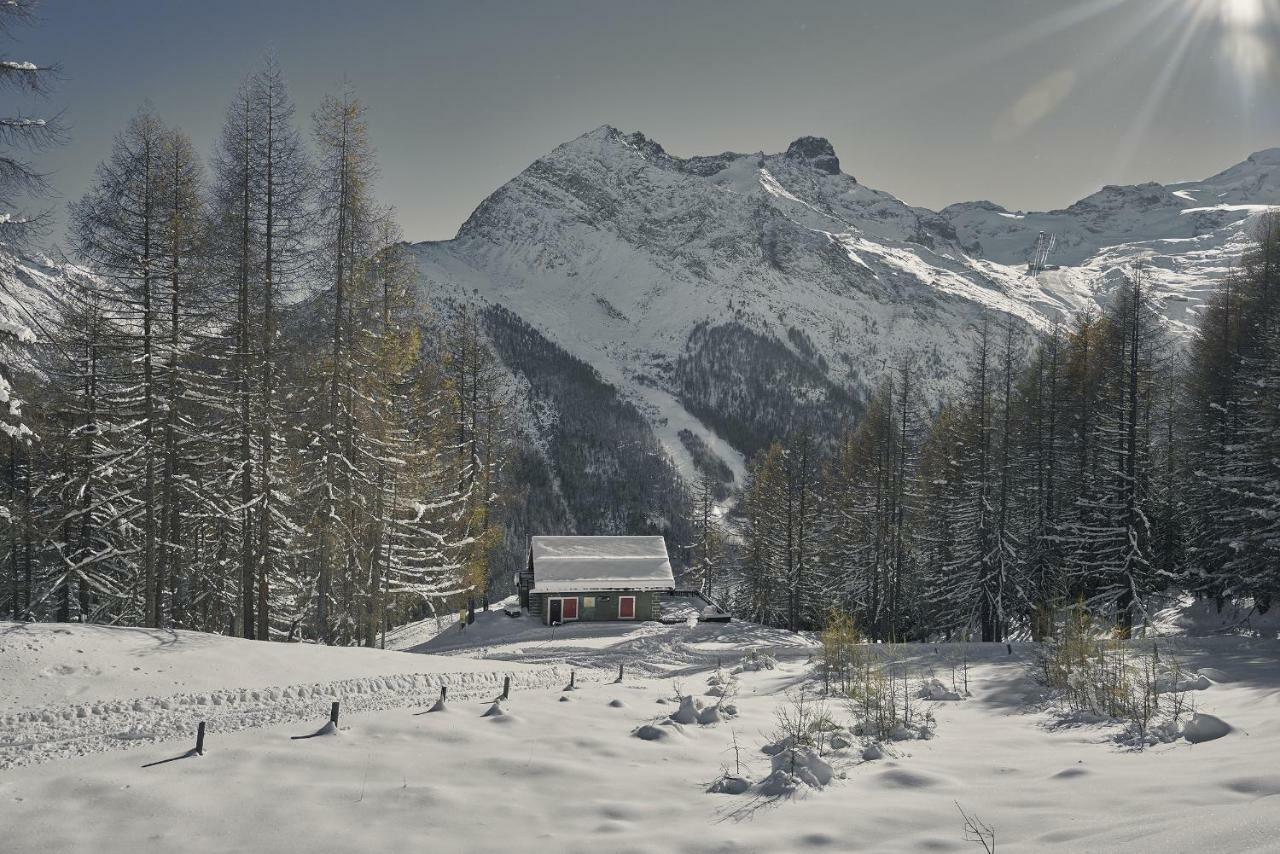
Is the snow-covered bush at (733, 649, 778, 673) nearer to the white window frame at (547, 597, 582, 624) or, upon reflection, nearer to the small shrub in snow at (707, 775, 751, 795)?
the small shrub in snow at (707, 775, 751, 795)

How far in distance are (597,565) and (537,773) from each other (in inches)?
1145

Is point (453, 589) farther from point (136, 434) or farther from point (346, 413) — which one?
point (136, 434)

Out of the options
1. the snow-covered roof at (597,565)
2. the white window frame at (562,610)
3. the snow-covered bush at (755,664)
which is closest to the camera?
the snow-covered bush at (755,664)

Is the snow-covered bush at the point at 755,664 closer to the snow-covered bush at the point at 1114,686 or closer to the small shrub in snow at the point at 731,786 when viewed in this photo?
the snow-covered bush at the point at 1114,686

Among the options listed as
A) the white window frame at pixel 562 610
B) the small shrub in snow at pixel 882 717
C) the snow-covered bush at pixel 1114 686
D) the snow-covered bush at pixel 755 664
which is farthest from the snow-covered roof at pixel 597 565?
the small shrub in snow at pixel 882 717

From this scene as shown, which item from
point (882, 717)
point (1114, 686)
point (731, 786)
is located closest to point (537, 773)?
point (731, 786)

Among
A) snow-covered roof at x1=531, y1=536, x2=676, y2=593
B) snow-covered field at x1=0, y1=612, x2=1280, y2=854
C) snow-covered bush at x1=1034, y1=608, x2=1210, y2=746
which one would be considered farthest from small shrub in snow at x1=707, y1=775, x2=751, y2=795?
snow-covered roof at x1=531, y1=536, x2=676, y2=593

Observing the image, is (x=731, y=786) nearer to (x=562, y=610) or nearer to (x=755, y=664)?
(x=755, y=664)

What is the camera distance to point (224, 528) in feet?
80.8

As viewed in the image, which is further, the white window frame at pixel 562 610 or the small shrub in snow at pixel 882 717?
the white window frame at pixel 562 610

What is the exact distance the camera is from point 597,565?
3888 cm

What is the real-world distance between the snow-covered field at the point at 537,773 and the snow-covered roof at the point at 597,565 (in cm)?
2070

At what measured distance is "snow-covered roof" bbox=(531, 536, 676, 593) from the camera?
3750 centimetres

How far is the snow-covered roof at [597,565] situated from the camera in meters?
37.5
